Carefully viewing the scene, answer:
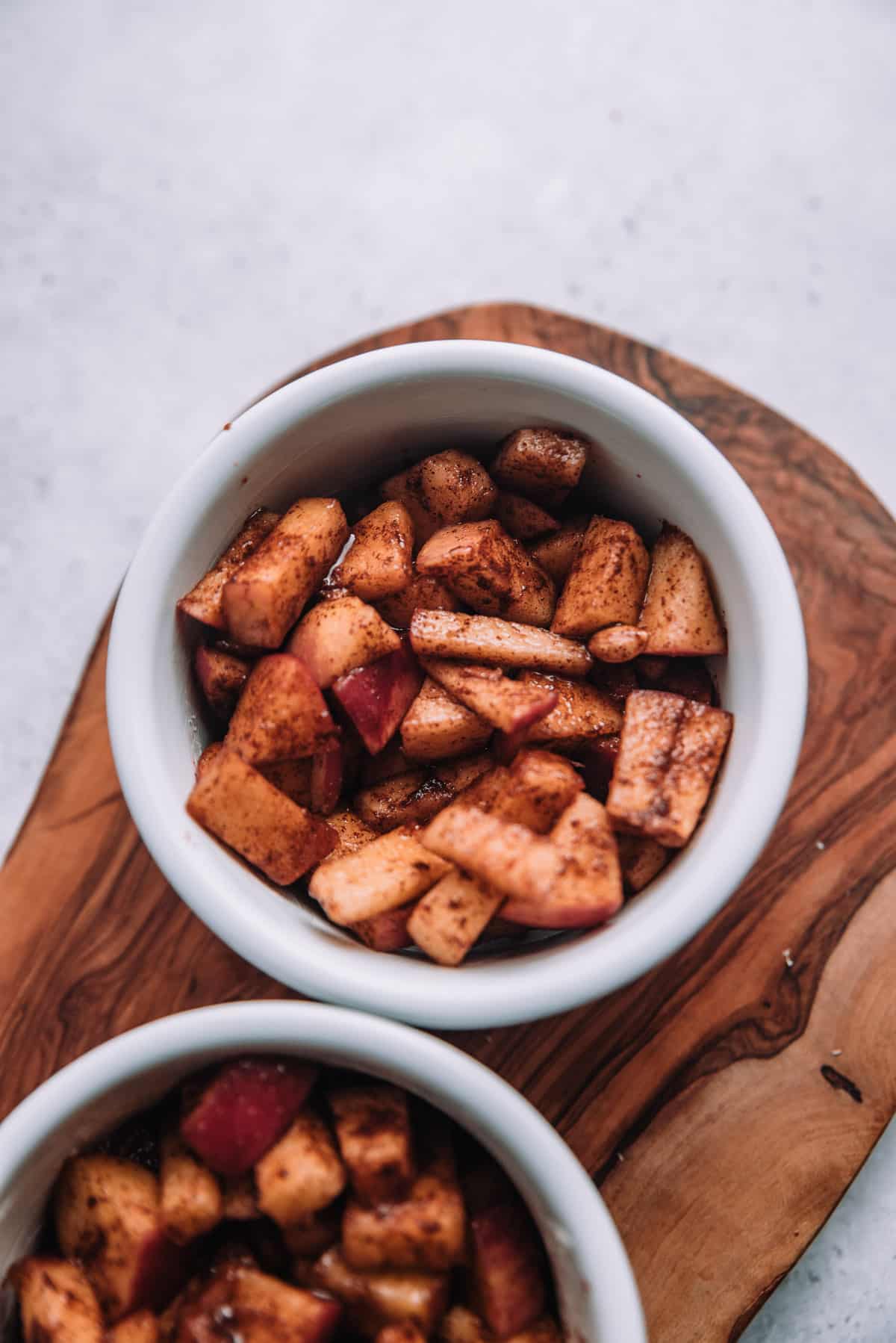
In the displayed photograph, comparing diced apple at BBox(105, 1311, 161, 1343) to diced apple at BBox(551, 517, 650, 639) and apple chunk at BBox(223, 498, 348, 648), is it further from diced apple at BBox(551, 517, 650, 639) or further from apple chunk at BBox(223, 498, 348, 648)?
diced apple at BBox(551, 517, 650, 639)

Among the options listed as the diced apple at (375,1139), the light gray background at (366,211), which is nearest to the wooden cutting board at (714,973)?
the diced apple at (375,1139)

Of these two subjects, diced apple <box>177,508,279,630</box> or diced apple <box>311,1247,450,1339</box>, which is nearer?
diced apple <box>311,1247,450,1339</box>

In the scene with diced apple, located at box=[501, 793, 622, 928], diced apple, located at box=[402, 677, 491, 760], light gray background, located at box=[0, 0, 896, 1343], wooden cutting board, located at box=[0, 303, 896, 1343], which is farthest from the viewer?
light gray background, located at box=[0, 0, 896, 1343]

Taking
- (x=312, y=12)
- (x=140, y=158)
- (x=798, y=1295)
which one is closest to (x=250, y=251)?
(x=140, y=158)

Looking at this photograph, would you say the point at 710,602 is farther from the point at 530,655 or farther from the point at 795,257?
the point at 795,257

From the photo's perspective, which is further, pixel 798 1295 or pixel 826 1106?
pixel 798 1295

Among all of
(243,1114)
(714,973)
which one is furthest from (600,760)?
(243,1114)

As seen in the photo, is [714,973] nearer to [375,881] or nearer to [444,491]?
[375,881]

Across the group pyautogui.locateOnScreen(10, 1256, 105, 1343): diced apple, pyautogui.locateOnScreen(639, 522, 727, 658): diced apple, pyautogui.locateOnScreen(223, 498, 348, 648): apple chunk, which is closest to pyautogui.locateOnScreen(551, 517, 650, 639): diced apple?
pyautogui.locateOnScreen(639, 522, 727, 658): diced apple
